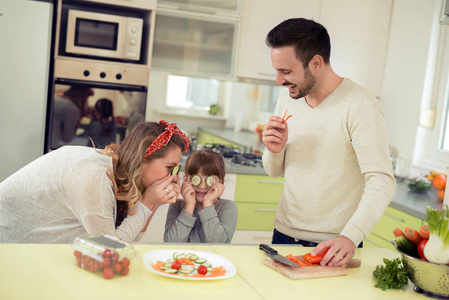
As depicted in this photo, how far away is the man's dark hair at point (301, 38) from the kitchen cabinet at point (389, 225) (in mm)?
1402

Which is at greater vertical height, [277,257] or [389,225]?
[277,257]

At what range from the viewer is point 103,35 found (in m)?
3.26

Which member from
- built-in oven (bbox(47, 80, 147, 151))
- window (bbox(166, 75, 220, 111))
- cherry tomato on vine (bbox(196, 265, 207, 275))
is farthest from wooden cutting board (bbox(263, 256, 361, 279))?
window (bbox(166, 75, 220, 111))

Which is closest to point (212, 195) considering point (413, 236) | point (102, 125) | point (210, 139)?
point (413, 236)

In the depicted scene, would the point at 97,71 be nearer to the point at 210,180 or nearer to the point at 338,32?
the point at 210,180

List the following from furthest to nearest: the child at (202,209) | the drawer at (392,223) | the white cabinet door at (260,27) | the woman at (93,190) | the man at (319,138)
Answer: the white cabinet door at (260,27) → the drawer at (392,223) → the child at (202,209) → the man at (319,138) → the woman at (93,190)

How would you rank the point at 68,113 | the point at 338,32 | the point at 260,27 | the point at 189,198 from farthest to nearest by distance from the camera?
1. the point at 338,32
2. the point at 260,27
3. the point at 68,113
4. the point at 189,198

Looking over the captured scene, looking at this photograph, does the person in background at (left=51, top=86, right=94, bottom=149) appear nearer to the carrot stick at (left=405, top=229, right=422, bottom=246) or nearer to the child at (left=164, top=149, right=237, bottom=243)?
the child at (left=164, top=149, right=237, bottom=243)

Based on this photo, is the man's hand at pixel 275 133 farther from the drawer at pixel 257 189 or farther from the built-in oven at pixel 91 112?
the built-in oven at pixel 91 112

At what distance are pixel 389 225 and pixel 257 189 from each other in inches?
34.2

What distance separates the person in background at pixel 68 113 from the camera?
321cm

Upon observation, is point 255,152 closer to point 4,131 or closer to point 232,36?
point 232,36

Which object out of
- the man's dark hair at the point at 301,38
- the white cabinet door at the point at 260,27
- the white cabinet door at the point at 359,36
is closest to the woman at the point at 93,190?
the man's dark hair at the point at 301,38

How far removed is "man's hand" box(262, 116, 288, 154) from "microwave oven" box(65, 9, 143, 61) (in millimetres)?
1654
